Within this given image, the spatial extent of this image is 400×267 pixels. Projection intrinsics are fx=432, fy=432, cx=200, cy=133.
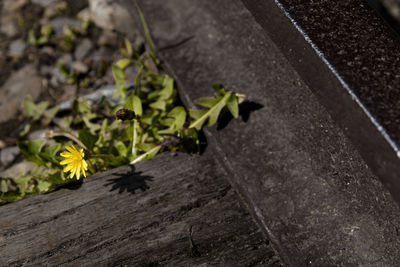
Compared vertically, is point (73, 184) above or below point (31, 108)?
above

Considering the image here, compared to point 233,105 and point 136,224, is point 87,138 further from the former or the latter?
point 233,105

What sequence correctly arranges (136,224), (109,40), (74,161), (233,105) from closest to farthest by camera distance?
(136,224) < (74,161) < (233,105) < (109,40)

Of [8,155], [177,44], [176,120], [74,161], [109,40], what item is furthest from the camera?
[109,40]

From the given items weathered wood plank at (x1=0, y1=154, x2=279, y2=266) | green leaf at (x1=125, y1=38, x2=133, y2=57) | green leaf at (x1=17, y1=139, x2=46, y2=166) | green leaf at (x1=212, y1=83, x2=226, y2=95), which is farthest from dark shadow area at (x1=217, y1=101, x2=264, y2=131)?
green leaf at (x1=125, y1=38, x2=133, y2=57)

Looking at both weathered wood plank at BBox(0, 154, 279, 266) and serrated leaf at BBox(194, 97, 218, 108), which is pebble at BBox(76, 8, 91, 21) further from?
weathered wood plank at BBox(0, 154, 279, 266)

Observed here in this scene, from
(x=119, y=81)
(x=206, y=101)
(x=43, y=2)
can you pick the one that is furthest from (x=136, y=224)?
(x=43, y=2)

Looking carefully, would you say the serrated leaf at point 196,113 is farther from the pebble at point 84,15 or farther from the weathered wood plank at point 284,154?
the pebble at point 84,15

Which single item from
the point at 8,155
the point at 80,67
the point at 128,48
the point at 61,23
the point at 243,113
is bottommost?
the point at 8,155
